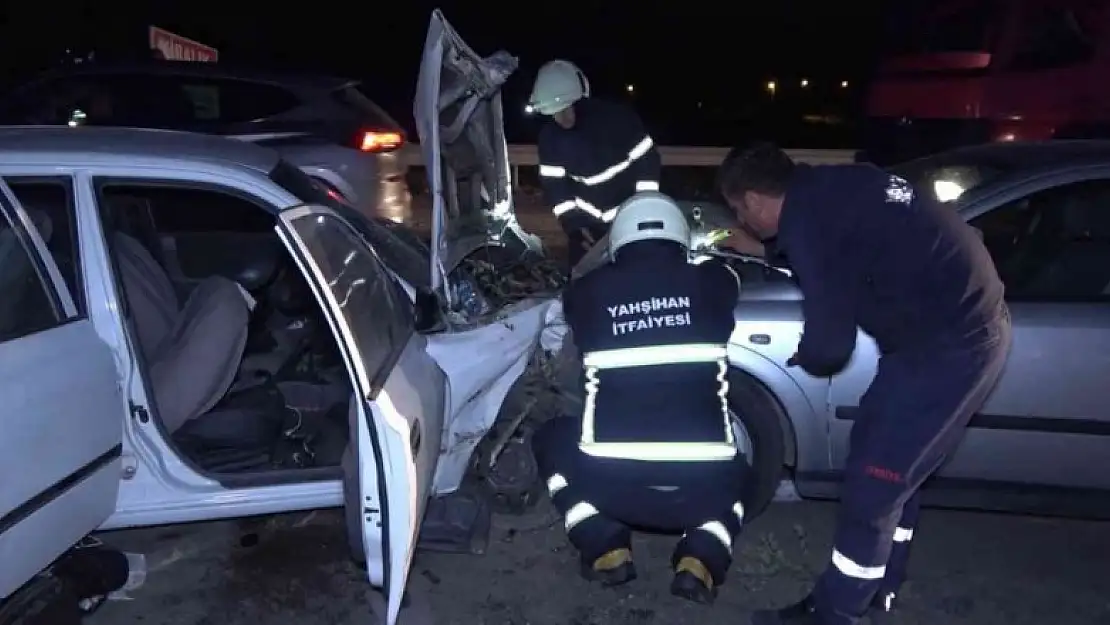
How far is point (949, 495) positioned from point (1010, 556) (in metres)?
0.40

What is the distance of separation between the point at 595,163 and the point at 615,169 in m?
0.11

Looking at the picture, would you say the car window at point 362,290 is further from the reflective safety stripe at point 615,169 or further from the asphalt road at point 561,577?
the reflective safety stripe at point 615,169

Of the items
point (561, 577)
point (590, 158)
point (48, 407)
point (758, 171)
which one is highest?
point (758, 171)

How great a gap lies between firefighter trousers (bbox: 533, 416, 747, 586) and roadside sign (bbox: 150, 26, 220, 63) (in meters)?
8.06

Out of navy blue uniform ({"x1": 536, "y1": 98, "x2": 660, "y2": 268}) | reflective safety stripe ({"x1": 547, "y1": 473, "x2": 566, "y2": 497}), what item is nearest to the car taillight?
navy blue uniform ({"x1": 536, "y1": 98, "x2": 660, "y2": 268})

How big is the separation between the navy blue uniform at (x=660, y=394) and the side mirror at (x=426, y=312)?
46 centimetres

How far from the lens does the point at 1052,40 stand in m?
9.92

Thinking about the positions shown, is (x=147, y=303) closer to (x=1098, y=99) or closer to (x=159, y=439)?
(x=159, y=439)

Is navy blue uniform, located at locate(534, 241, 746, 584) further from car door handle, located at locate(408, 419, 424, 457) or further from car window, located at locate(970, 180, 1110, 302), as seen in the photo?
car window, located at locate(970, 180, 1110, 302)

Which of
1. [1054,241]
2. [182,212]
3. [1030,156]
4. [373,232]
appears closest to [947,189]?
[1030,156]

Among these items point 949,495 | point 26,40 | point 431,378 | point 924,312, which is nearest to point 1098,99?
point 949,495

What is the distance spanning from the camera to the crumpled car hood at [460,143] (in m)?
4.00

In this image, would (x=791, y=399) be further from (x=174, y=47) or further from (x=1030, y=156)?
(x=174, y=47)

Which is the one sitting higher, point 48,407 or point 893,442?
point 48,407
